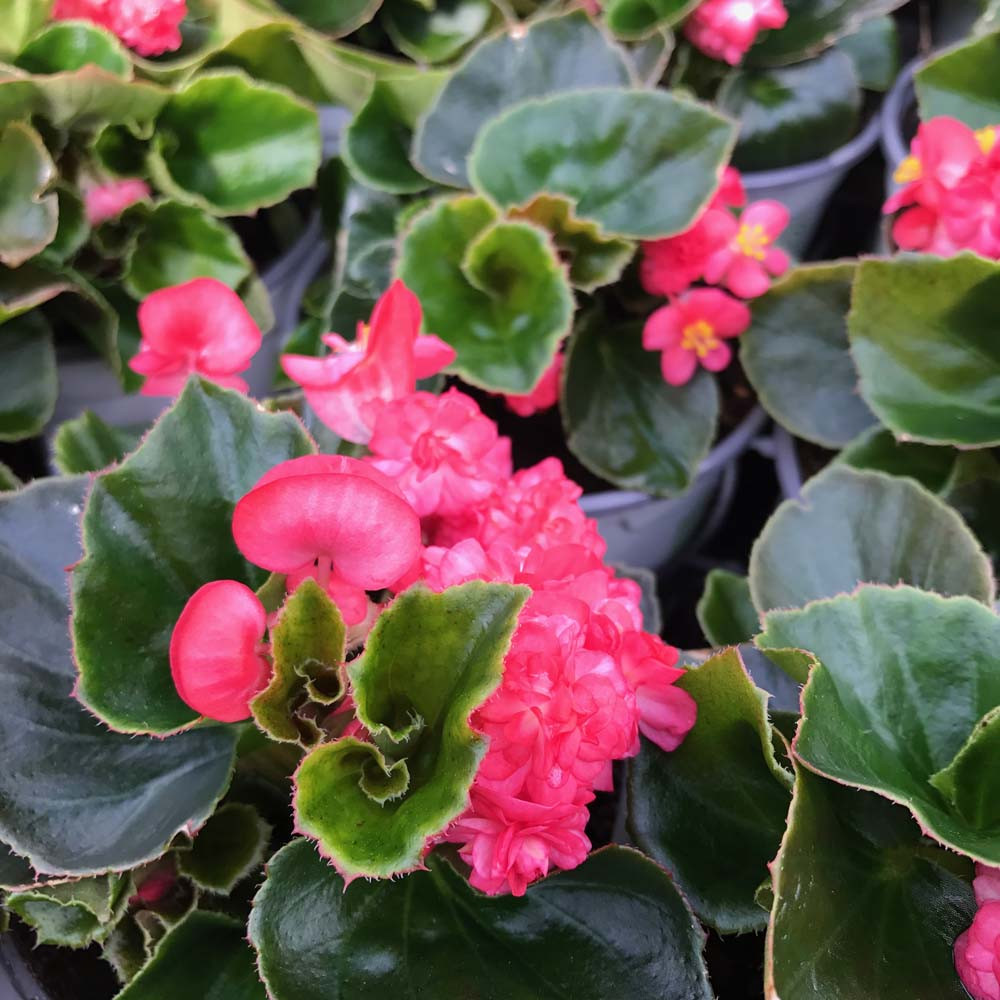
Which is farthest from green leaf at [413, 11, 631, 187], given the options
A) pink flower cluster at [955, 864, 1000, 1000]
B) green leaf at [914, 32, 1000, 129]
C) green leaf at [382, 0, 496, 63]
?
pink flower cluster at [955, 864, 1000, 1000]

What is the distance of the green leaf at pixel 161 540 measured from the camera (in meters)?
0.39

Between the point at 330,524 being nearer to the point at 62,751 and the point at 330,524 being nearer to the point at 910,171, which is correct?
the point at 62,751

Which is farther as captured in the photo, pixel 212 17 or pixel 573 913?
pixel 212 17

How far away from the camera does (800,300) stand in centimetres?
81

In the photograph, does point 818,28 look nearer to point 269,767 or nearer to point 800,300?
point 800,300

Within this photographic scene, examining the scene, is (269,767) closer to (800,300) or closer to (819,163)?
(800,300)

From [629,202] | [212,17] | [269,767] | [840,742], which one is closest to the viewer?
[840,742]

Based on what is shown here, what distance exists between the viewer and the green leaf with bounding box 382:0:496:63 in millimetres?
978

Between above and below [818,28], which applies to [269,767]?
below

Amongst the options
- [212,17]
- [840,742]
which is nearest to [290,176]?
[212,17]

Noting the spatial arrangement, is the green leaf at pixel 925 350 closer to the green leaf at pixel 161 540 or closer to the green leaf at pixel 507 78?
the green leaf at pixel 507 78

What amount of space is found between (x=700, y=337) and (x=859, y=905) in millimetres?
516

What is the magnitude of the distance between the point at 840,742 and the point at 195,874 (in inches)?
12.2

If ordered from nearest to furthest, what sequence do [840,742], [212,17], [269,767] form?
[840,742]
[269,767]
[212,17]
